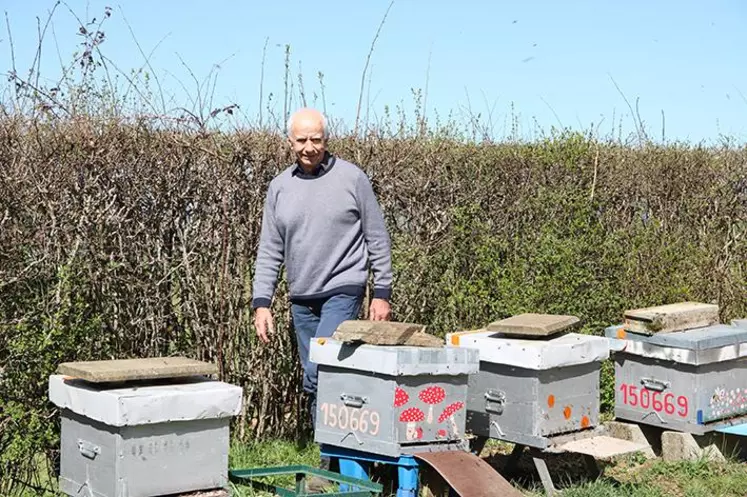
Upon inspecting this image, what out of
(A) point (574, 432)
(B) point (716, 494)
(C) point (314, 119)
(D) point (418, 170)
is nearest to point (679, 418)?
(B) point (716, 494)

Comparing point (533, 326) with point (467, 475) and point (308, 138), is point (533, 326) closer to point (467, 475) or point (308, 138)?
point (467, 475)

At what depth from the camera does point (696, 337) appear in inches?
269

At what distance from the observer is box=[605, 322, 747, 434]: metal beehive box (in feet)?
22.4

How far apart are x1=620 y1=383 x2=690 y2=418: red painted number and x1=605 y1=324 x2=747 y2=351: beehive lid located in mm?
383

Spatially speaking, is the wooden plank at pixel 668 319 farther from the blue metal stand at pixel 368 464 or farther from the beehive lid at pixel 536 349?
the blue metal stand at pixel 368 464

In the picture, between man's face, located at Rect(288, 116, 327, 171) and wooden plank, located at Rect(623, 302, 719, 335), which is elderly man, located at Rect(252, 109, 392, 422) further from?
wooden plank, located at Rect(623, 302, 719, 335)

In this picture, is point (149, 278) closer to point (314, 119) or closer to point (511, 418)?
point (314, 119)

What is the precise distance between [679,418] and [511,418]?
1604 millimetres

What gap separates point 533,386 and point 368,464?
1000 mm

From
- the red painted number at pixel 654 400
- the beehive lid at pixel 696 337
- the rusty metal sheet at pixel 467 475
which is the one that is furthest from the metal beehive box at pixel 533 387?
the red painted number at pixel 654 400

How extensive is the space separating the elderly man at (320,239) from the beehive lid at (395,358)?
1.05ft

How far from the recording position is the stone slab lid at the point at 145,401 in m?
4.59

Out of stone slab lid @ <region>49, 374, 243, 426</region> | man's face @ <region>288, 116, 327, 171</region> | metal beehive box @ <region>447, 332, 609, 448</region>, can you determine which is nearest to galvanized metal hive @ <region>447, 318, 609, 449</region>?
metal beehive box @ <region>447, 332, 609, 448</region>

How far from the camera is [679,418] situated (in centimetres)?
698
